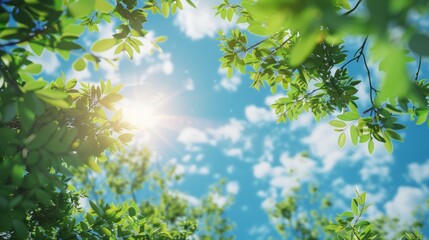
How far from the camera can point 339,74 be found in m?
3.63

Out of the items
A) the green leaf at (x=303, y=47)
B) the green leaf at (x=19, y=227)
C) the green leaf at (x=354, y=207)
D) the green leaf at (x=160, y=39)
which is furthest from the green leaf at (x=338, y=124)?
the green leaf at (x=19, y=227)

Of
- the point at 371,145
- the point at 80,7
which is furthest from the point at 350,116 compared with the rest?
the point at 80,7

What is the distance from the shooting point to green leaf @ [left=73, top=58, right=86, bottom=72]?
71.9 inches

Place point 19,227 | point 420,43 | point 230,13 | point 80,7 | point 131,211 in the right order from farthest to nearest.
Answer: point 230,13 < point 131,211 < point 19,227 < point 80,7 < point 420,43

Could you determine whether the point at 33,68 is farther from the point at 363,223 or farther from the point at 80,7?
the point at 363,223

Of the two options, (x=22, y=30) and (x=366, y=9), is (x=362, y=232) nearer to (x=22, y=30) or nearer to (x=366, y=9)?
(x=366, y=9)

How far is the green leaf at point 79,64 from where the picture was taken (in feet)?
5.99

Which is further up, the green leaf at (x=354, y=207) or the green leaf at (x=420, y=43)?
the green leaf at (x=354, y=207)

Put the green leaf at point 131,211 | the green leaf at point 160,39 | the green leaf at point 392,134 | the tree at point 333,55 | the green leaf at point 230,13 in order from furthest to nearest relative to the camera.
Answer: the green leaf at point 230,13, the green leaf at point 131,211, the green leaf at point 392,134, the green leaf at point 160,39, the tree at point 333,55

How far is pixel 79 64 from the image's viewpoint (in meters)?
1.85

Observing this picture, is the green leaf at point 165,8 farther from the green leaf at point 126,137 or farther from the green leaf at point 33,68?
the green leaf at point 33,68

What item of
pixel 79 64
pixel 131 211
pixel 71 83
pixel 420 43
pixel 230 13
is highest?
pixel 230 13

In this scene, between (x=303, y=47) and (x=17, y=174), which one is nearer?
(x=303, y=47)

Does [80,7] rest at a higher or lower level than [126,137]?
lower
